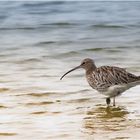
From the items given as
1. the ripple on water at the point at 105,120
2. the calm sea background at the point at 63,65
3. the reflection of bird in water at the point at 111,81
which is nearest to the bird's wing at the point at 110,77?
the reflection of bird in water at the point at 111,81

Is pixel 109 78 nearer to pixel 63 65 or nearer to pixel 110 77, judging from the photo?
pixel 110 77

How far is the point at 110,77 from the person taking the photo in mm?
12273

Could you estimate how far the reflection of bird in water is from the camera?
11973mm

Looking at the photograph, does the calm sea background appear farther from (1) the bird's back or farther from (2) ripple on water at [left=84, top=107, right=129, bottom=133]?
(1) the bird's back

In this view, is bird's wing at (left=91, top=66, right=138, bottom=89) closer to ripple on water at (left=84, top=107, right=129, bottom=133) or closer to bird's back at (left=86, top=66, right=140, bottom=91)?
bird's back at (left=86, top=66, right=140, bottom=91)

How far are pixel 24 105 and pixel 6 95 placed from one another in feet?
2.99

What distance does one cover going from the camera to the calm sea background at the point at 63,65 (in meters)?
9.99

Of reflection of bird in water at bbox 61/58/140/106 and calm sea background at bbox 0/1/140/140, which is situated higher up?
reflection of bird in water at bbox 61/58/140/106

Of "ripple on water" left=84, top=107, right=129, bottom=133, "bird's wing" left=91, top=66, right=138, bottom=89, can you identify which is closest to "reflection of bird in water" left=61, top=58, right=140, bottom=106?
"bird's wing" left=91, top=66, right=138, bottom=89

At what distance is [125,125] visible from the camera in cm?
1005

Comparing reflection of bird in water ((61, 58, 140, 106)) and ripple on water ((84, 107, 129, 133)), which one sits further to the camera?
reflection of bird in water ((61, 58, 140, 106))

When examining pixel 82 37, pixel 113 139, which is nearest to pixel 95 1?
pixel 82 37

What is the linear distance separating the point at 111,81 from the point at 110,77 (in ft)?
0.25

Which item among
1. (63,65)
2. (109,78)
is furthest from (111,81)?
(63,65)
